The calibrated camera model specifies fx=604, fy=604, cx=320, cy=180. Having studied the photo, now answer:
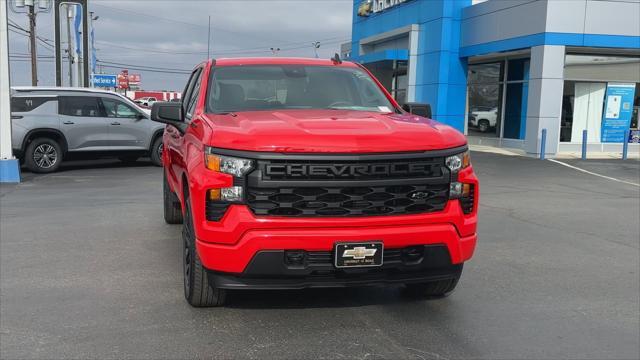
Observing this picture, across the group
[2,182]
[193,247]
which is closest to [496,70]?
[2,182]

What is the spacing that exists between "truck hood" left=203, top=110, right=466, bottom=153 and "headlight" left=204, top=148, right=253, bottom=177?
0.07 meters

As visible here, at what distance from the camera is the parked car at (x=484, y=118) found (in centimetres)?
2541

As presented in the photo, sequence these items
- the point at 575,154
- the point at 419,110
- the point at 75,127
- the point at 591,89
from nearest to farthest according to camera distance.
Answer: the point at 419,110 → the point at 75,127 → the point at 575,154 → the point at 591,89

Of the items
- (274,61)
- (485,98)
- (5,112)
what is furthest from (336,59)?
(485,98)

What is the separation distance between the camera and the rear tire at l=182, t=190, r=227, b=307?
433 cm

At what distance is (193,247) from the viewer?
435 centimetres

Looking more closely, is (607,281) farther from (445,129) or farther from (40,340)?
(40,340)

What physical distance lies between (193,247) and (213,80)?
1.69 metres

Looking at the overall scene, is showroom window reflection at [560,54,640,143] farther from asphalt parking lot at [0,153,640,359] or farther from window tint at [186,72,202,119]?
window tint at [186,72,202,119]

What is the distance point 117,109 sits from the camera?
1499 centimetres

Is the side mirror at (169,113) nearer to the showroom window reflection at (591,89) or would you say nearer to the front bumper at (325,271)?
the front bumper at (325,271)

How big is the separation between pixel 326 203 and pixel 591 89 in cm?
2078

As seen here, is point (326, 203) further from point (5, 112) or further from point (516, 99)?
point (516, 99)

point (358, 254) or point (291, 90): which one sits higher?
point (291, 90)
